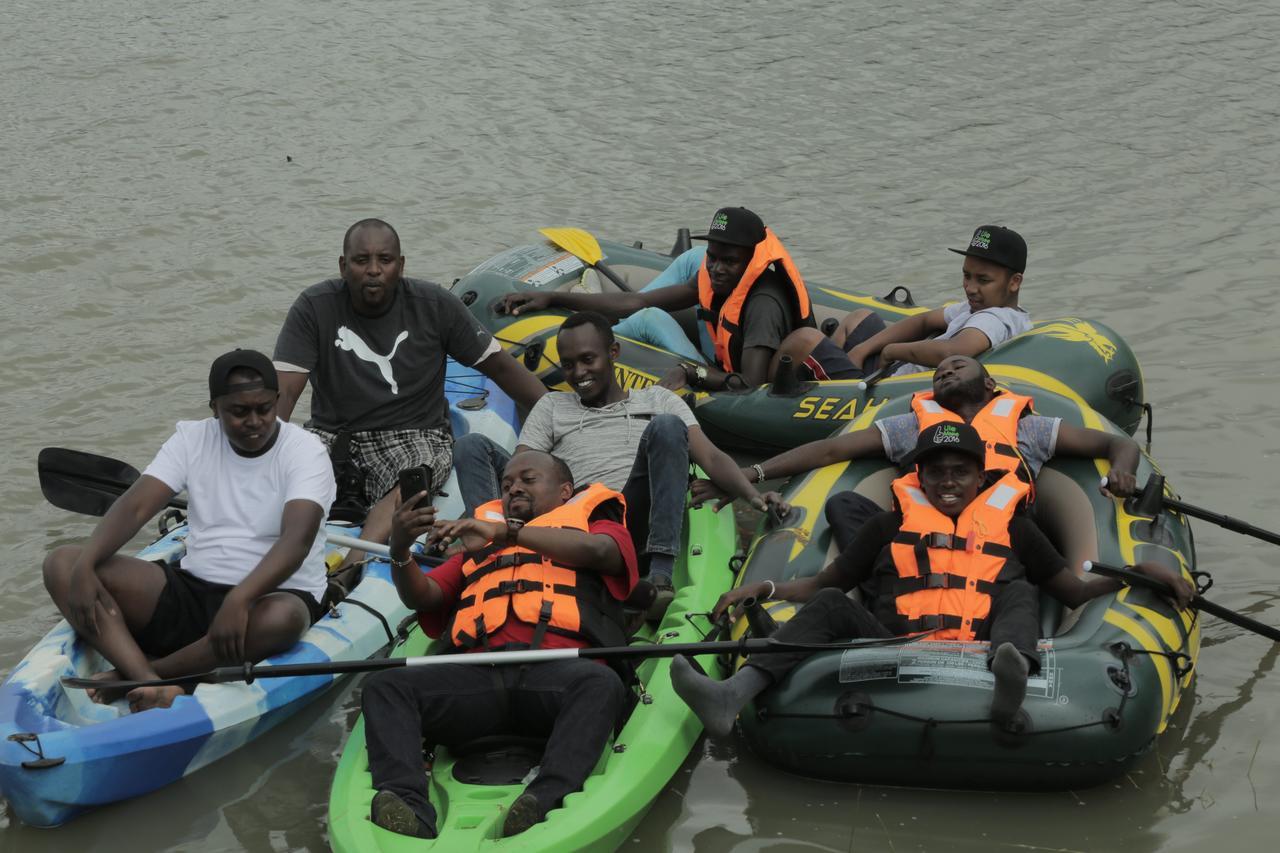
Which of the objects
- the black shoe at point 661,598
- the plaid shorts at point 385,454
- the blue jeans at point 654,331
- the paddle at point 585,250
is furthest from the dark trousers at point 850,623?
the paddle at point 585,250

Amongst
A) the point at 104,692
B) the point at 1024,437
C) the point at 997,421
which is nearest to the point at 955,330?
the point at 1024,437

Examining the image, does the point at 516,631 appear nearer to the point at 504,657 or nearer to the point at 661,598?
the point at 504,657

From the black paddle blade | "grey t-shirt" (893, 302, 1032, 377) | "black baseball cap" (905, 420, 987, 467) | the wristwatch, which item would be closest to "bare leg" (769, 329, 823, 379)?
the wristwatch

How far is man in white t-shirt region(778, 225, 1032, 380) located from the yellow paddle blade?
4.68 feet

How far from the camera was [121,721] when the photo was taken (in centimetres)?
439

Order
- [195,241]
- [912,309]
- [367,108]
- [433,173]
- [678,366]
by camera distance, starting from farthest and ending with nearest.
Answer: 1. [367,108]
2. [433,173]
3. [195,241]
4. [912,309]
5. [678,366]

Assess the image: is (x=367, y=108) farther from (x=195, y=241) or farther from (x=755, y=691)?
(x=755, y=691)

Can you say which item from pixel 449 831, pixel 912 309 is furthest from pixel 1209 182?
pixel 449 831

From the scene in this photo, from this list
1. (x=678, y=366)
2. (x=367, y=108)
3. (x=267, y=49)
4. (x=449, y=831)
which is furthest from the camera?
(x=267, y=49)

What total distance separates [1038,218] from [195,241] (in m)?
5.46

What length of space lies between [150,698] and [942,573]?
2350 millimetres

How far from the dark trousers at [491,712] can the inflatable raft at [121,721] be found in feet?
1.97

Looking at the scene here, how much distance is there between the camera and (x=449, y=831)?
12.8ft

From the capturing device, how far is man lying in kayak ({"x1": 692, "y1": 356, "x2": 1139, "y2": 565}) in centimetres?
508
